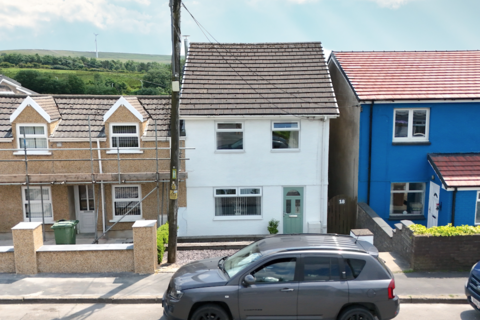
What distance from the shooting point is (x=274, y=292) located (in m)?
6.77

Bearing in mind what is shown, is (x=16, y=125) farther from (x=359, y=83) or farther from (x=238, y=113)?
(x=359, y=83)

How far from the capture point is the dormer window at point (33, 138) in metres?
13.8

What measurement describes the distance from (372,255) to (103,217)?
1023 cm

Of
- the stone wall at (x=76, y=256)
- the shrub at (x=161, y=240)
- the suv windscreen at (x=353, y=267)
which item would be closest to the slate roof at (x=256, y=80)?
the shrub at (x=161, y=240)

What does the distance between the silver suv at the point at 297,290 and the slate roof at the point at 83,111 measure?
8.20m

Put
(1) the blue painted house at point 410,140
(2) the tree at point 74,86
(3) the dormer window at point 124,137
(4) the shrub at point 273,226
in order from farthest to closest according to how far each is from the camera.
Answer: (2) the tree at point 74,86, (1) the blue painted house at point 410,140, (4) the shrub at point 273,226, (3) the dormer window at point 124,137

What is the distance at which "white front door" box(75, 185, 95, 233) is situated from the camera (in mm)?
14789

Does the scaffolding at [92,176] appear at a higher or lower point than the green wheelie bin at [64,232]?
higher

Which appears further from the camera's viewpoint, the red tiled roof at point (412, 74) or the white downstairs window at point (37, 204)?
the red tiled roof at point (412, 74)

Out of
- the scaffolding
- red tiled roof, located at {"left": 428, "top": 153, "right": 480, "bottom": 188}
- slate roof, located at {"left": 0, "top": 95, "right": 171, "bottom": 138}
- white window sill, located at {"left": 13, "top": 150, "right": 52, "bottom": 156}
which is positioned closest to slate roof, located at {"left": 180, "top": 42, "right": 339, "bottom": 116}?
slate roof, located at {"left": 0, "top": 95, "right": 171, "bottom": 138}

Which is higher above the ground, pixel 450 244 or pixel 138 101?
pixel 138 101

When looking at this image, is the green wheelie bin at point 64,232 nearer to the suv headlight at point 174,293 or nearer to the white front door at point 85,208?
the white front door at point 85,208

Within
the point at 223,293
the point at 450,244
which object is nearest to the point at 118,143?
the point at 223,293

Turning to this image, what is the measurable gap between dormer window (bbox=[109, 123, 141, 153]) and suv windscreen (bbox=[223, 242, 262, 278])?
7.48 meters
